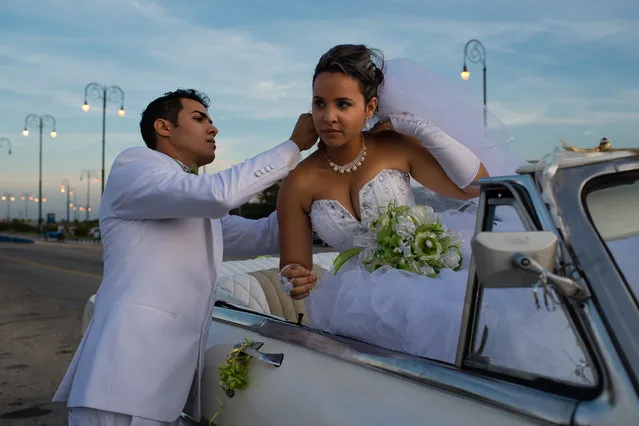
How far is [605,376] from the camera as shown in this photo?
1294 mm

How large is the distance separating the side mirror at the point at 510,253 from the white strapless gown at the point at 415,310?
Answer: 0.83 feet

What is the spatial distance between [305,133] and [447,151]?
601 mm

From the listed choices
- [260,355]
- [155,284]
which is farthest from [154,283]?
[260,355]

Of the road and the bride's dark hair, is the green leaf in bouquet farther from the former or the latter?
the road

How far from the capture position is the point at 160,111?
299 centimetres

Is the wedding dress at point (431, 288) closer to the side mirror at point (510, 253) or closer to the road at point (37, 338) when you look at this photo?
the side mirror at point (510, 253)

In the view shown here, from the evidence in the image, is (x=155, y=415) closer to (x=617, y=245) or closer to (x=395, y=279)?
(x=395, y=279)

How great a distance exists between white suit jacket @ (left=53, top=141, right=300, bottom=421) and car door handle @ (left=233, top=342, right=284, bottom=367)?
1.16 ft

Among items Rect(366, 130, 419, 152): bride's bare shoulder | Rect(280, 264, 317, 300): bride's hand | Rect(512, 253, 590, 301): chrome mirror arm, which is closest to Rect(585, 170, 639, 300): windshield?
Rect(512, 253, 590, 301): chrome mirror arm

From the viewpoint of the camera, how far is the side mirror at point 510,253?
1.21 m

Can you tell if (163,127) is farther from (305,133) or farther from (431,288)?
(431,288)

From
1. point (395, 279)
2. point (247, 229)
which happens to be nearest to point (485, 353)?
point (395, 279)

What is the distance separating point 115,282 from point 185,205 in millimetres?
410

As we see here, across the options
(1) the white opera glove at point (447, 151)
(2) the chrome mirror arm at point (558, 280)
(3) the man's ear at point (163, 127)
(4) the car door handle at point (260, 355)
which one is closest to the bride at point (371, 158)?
(1) the white opera glove at point (447, 151)
